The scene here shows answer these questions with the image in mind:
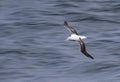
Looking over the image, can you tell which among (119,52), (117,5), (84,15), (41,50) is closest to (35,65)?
(41,50)

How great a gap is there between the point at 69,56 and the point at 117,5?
754cm

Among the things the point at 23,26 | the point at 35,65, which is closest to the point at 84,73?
the point at 35,65

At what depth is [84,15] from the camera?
104ft

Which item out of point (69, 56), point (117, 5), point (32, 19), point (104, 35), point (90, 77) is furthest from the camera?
point (117, 5)

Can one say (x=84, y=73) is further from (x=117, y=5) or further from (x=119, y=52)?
(x=117, y=5)

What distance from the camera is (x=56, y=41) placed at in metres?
28.3

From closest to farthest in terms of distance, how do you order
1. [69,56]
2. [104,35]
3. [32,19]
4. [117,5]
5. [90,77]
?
[90,77] → [69,56] → [104,35] → [32,19] → [117,5]

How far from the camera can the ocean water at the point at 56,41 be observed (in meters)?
25.3

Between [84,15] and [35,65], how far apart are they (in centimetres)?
663

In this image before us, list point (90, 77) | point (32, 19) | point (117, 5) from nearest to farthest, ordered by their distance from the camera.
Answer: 1. point (90, 77)
2. point (32, 19)
3. point (117, 5)

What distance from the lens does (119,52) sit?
2697 centimetres

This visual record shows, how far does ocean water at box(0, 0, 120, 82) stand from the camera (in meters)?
25.3

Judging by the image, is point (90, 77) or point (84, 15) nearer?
point (90, 77)

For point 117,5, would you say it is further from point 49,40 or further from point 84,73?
point 84,73
